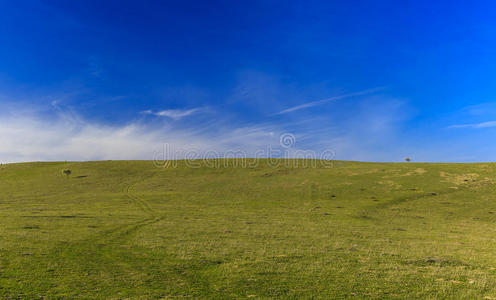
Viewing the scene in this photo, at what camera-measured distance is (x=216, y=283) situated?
1247 cm

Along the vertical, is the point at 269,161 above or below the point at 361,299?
above

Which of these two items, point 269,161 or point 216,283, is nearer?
point 216,283

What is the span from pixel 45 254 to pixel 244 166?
224 ft

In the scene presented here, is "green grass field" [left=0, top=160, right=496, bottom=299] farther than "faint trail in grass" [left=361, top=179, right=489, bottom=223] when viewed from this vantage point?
No

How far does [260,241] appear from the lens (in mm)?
21516

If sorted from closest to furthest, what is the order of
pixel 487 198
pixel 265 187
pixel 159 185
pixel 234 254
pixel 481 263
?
pixel 481 263
pixel 234 254
pixel 487 198
pixel 265 187
pixel 159 185

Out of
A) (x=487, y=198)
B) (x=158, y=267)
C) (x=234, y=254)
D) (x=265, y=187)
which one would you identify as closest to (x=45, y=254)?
(x=158, y=267)

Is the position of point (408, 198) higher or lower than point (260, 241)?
higher

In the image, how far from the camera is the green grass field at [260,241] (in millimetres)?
12133

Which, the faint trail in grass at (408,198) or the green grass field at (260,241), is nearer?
the green grass field at (260,241)

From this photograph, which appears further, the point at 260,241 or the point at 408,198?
the point at 408,198

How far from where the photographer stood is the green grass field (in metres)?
12.1

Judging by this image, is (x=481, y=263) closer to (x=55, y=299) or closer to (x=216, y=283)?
(x=216, y=283)

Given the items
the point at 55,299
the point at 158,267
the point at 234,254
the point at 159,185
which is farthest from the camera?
the point at 159,185
